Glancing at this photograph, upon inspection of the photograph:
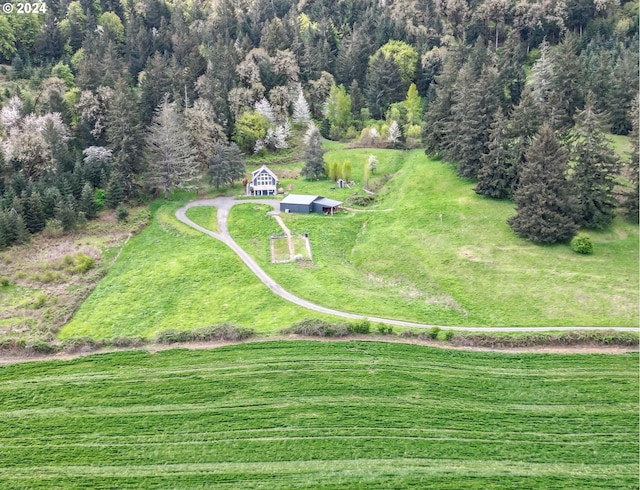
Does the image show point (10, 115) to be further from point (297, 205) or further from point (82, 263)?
point (297, 205)

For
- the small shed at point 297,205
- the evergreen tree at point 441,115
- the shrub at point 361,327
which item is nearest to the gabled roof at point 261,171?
the small shed at point 297,205

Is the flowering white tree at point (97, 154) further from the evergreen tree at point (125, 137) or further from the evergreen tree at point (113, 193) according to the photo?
the evergreen tree at point (113, 193)

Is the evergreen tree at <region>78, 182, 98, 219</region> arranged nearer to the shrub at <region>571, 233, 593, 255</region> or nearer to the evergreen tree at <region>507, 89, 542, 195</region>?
the evergreen tree at <region>507, 89, 542, 195</region>

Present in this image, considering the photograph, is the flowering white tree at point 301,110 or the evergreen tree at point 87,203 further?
the flowering white tree at point 301,110

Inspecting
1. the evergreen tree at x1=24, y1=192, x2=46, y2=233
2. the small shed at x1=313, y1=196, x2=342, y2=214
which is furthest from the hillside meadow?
the evergreen tree at x1=24, y1=192, x2=46, y2=233

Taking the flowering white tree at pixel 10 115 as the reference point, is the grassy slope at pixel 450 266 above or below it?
below

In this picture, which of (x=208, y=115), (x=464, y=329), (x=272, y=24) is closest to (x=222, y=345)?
(x=464, y=329)
